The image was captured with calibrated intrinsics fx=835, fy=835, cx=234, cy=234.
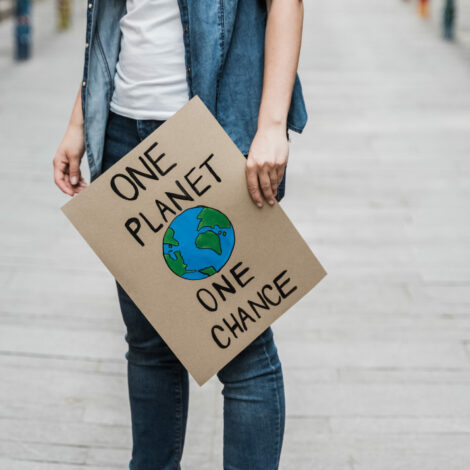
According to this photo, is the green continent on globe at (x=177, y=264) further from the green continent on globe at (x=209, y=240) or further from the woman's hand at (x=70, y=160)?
the woman's hand at (x=70, y=160)

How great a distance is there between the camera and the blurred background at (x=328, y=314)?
235cm

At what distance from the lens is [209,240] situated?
1.58 m

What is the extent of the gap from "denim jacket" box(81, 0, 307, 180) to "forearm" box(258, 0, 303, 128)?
0.05m

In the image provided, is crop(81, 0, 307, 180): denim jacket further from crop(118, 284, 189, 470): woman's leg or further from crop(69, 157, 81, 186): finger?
crop(118, 284, 189, 470): woman's leg

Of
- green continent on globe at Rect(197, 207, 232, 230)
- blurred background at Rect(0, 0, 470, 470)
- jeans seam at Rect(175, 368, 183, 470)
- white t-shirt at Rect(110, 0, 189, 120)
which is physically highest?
white t-shirt at Rect(110, 0, 189, 120)

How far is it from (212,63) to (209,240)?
33 centimetres

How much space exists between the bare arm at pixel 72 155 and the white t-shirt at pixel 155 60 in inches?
7.0

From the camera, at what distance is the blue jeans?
1.66 m

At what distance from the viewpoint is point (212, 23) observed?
1.52 metres

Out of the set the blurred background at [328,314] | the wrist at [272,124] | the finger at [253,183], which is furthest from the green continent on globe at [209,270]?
the blurred background at [328,314]

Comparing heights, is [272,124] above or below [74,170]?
above

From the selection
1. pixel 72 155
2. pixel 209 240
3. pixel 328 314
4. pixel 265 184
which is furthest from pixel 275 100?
pixel 328 314

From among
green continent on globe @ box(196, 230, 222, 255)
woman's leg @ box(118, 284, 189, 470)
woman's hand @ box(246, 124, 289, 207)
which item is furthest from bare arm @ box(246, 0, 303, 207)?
woman's leg @ box(118, 284, 189, 470)

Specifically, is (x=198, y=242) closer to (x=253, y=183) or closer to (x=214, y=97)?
(x=253, y=183)
